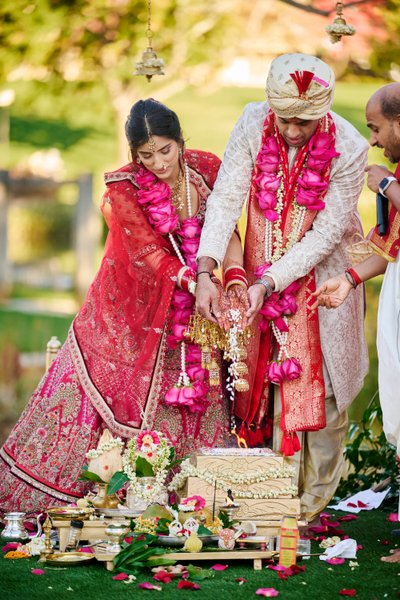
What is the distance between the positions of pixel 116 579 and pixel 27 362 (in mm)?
6317

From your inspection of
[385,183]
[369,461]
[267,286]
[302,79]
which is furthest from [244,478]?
[369,461]

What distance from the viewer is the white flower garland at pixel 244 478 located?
4.83 meters

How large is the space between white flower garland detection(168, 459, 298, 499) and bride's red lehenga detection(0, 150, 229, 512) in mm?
495

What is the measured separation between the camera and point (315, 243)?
5062 mm

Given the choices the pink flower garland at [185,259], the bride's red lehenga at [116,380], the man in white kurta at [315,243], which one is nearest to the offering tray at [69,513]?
the bride's red lehenga at [116,380]

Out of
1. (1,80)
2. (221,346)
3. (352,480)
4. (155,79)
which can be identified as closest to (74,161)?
(155,79)

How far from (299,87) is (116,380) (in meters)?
1.57

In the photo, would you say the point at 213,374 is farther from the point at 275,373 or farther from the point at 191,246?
the point at 191,246

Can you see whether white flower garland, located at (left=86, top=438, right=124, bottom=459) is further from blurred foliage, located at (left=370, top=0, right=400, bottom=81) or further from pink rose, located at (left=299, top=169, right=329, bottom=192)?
blurred foliage, located at (left=370, top=0, right=400, bottom=81)

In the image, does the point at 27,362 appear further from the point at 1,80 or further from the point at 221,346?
the point at 221,346

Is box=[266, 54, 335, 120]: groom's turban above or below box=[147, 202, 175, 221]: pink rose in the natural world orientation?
above

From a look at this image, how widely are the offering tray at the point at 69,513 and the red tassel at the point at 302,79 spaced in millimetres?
1914

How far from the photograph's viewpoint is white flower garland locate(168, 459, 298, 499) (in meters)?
4.83

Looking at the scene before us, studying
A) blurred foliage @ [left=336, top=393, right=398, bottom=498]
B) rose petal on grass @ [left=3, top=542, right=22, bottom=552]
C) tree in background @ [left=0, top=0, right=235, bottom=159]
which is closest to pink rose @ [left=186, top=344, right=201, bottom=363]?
rose petal on grass @ [left=3, top=542, right=22, bottom=552]
